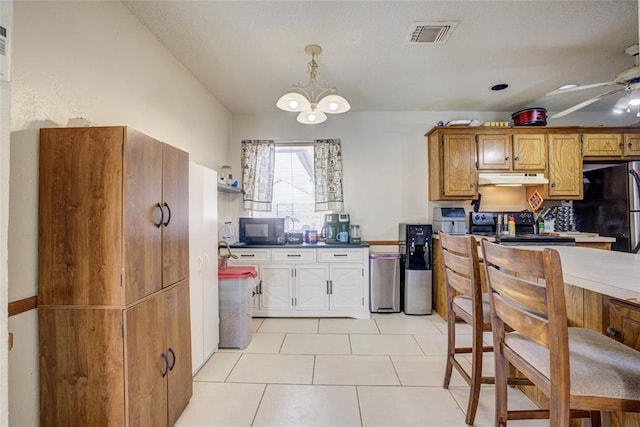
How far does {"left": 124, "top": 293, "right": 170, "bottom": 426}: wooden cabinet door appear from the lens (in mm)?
1286

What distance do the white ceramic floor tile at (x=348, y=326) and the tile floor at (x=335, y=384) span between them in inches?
1.1

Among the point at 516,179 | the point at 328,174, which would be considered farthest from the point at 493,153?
the point at 328,174

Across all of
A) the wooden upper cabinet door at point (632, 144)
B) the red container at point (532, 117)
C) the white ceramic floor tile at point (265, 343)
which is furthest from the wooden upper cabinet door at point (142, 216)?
the wooden upper cabinet door at point (632, 144)

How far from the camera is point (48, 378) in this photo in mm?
1255

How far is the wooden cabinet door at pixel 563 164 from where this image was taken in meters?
3.52

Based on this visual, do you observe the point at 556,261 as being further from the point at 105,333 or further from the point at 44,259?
the point at 44,259

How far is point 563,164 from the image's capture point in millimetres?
3523

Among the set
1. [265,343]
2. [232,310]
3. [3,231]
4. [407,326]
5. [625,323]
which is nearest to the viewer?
[3,231]

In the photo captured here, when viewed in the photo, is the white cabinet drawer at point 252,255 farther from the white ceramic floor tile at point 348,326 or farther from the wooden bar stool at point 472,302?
the wooden bar stool at point 472,302

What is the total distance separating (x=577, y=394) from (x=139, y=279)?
69.9 inches

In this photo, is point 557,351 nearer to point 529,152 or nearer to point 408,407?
point 408,407

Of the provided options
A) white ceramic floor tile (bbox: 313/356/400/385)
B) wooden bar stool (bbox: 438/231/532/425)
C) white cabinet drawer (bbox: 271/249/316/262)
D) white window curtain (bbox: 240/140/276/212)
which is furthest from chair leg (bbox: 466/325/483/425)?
white window curtain (bbox: 240/140/276/212)

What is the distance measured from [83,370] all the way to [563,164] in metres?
4.85

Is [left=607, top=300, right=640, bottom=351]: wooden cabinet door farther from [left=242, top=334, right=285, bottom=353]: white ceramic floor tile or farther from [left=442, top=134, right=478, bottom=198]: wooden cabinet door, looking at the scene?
[left=442, top=134, right=478, bottom=198]: wooden cabinet door
